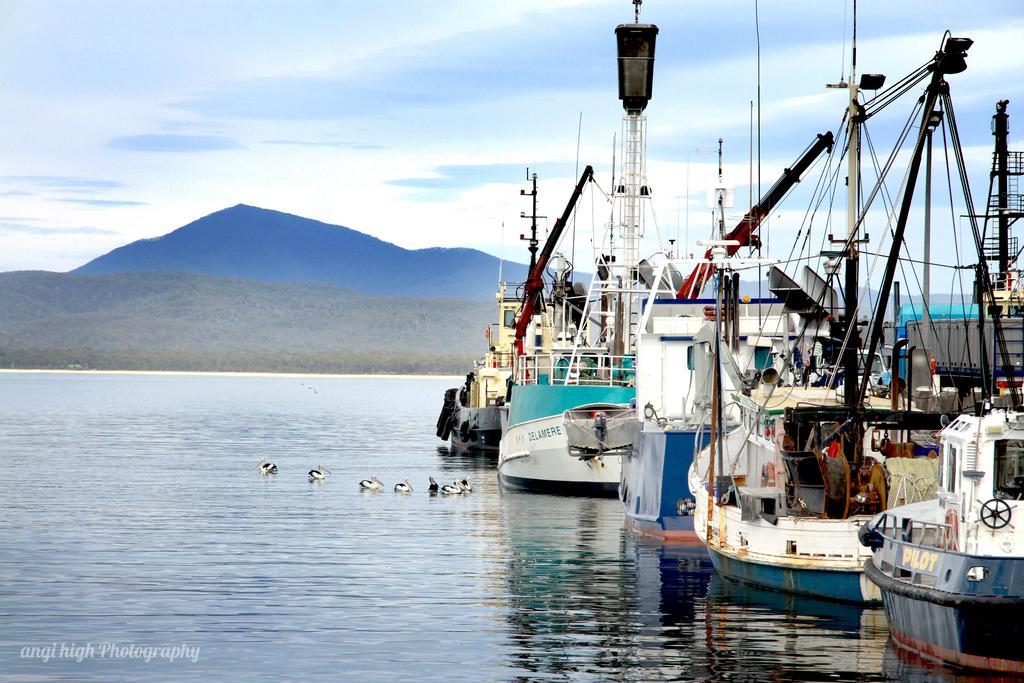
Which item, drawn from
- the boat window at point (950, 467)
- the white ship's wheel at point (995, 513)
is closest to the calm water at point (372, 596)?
the white ship's wheel at point (995, 513)

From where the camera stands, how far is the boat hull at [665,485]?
37219 mm

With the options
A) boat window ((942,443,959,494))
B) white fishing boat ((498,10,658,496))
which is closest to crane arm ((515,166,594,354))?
white fishing boat ((498,10,658,496))

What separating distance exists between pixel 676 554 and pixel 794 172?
23.9 m

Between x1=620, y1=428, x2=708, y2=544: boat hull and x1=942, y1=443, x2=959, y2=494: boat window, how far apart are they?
12.0m

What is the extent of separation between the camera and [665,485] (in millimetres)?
37562

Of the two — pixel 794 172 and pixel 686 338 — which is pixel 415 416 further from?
pixel 686 338

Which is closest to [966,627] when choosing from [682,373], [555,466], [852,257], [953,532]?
[953,532]

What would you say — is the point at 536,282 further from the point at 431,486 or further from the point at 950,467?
the point at 950,467

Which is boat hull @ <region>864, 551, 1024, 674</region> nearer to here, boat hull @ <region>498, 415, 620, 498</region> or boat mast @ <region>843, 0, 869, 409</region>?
boat mast @ <region>843, 0, 869, 409</region>

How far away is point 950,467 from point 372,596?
493 inches

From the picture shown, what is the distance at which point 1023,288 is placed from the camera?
68000mm

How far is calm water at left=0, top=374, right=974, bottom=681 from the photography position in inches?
941

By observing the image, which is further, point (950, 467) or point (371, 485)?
point (371, 485)

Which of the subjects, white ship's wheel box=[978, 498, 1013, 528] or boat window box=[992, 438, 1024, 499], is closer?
white ship's wheel box=[978, 498, 1013, 528]
